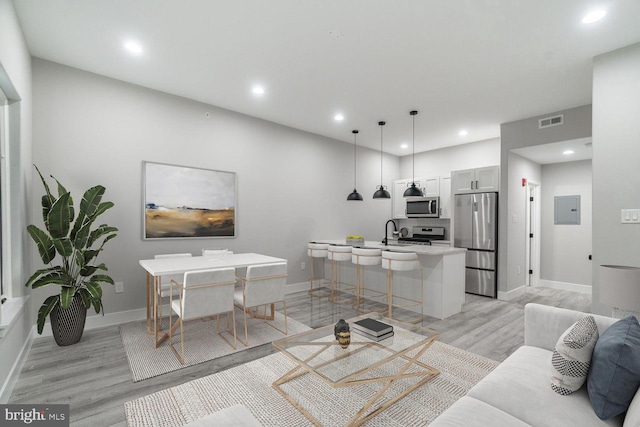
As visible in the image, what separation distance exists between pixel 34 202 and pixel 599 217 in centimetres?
584

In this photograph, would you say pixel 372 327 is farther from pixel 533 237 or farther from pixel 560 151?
pixel 533 237

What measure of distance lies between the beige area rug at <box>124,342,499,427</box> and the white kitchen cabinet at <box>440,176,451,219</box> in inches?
157

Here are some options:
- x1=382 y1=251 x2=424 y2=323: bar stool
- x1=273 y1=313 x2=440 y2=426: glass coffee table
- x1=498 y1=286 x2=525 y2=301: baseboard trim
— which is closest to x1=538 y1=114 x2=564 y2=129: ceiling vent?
x1=498 y1=286 x2=525 y2=301: baseboard trim

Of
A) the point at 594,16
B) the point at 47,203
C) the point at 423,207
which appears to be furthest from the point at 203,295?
the point at 423,207

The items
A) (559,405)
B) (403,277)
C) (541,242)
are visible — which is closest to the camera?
(559,405)

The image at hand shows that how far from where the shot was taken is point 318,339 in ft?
7.60

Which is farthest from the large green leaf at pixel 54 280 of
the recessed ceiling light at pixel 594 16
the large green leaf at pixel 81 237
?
the recessed ceiling light at pixel 594 16

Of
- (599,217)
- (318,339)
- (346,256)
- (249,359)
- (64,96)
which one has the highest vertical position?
(64,96)

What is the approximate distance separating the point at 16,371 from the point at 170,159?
264 cm

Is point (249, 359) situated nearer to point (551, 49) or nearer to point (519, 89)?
point (551, 49)

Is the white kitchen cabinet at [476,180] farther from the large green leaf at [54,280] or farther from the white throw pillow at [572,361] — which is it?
the large green leaf at [54,280]

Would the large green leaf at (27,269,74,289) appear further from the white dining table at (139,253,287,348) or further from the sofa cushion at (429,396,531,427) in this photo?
the sofa cushion at (429,396,531,427)

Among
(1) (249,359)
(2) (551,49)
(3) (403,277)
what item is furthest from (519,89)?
(1) (249,359)

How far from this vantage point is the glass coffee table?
1.90 meters
